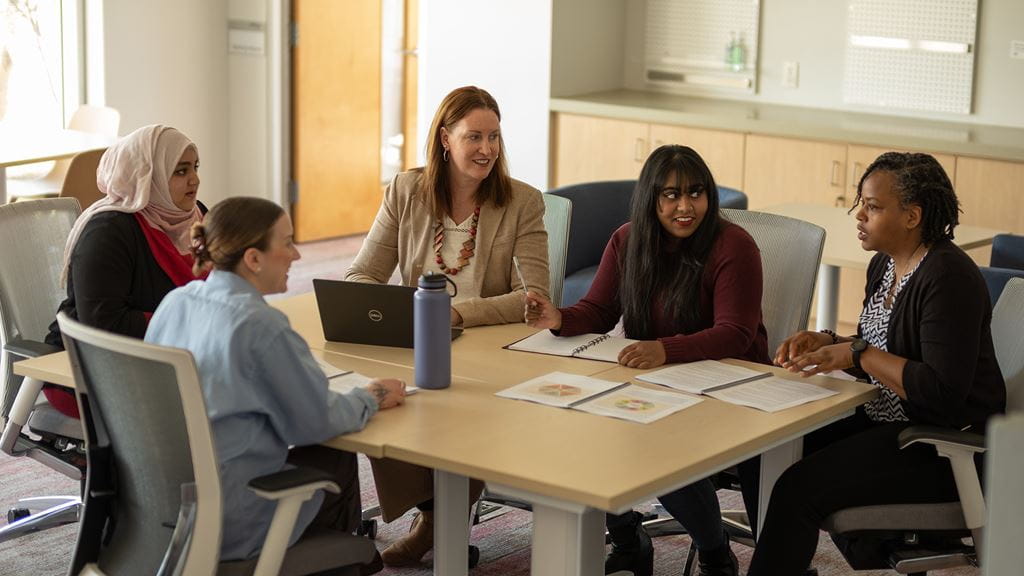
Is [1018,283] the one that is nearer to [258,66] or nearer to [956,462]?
[956,462]

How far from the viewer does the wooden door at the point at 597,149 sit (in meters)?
6.45

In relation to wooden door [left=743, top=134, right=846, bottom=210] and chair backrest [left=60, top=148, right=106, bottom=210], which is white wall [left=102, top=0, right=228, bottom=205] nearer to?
chair backrest [left=60, top=148, right=106, bottom=210]

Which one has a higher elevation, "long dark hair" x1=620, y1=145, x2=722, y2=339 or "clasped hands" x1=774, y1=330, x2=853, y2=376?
"long dark hair" x1=620, y1=145, x2=722, y2=339

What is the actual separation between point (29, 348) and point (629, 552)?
5.11 ft

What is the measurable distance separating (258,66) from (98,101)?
938mm

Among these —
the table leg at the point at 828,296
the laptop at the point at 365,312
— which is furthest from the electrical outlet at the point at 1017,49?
the laptop at the point at 365,312

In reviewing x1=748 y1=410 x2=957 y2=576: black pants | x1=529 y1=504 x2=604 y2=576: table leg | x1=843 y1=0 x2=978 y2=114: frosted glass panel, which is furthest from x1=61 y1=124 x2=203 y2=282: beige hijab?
x1=843 y1=0 x2=978 y2=114: frosted glass panel

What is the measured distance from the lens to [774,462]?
3000 millimetres

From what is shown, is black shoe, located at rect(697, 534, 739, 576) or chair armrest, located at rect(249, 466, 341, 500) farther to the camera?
black shoe, located at rect(697, 534, 739, 576)

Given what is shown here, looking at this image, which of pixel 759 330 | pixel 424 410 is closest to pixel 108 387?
pixel 424 410

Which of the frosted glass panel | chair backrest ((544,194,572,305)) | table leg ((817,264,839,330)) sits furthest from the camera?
the frosted glass panel

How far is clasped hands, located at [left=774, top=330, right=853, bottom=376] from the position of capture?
110 inches

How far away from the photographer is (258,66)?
7.55 metres

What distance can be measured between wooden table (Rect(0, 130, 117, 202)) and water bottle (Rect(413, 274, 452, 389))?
293 cm
